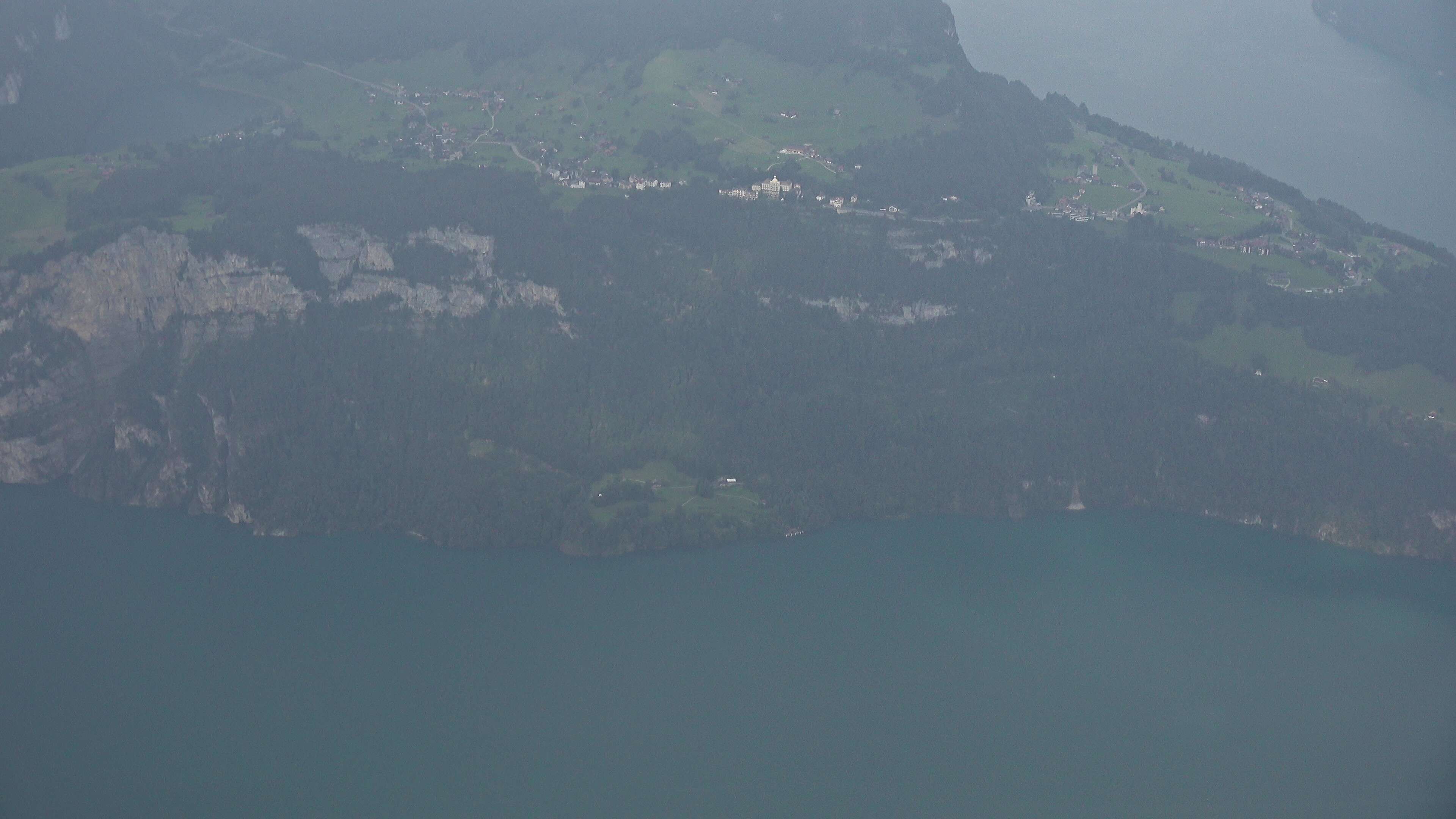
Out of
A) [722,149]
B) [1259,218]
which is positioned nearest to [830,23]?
[722,149]

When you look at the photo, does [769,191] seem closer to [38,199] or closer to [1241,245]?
[1241,245]

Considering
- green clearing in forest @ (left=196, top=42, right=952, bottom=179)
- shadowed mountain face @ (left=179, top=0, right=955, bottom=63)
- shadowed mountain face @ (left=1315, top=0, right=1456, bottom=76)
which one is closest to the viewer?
green clearing in forest @ (left=196, top=42, right=952, bottom=179)

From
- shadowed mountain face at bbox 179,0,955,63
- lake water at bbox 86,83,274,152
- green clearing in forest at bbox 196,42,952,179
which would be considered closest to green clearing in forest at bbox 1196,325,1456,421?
green clearing in forest at bbox 196,42,952,179

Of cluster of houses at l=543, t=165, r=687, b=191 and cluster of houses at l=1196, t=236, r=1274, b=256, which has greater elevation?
cluster of houses at l=1196, t=236, r=1274, b=256

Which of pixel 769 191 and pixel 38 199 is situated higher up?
pixel 769 191

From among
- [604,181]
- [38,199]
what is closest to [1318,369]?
[604,181]

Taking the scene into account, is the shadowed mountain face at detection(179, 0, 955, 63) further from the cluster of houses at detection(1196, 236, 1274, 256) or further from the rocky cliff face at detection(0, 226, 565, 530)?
the rocky cliff face at detection(0, 226, 565, 530)

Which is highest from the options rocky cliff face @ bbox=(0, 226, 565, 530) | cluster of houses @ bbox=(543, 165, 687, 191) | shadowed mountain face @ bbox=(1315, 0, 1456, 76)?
shadowed mountain face @ bbox=(1315, 0, 1456, 76)

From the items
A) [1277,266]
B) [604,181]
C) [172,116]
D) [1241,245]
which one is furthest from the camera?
[172,116]
